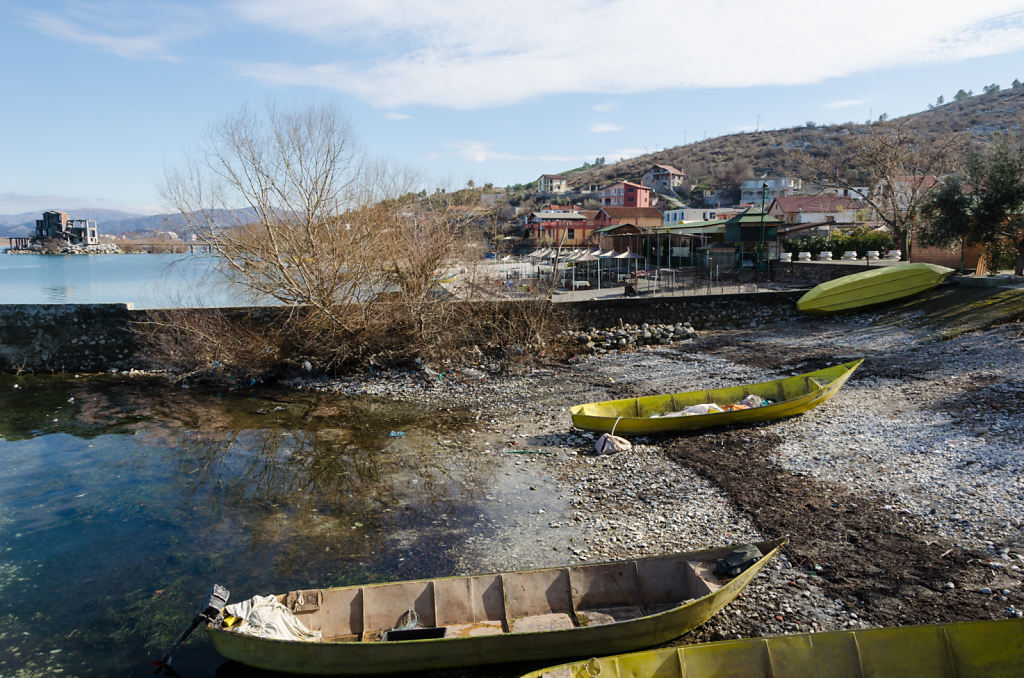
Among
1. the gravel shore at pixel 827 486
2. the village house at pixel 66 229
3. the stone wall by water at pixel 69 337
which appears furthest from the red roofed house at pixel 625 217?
the village house at pixel 66 229

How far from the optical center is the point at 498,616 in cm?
741

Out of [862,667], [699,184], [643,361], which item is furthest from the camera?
[699,184]

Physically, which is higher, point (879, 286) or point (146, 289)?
point (879, 286)

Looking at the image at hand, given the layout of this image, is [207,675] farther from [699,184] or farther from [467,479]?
[699,184]

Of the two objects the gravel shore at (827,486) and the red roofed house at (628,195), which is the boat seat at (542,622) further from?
the red roofed house at (628,195)

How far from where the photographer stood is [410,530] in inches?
408

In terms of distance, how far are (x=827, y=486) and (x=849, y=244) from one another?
29.3 meters

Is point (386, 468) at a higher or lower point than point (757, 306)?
lower

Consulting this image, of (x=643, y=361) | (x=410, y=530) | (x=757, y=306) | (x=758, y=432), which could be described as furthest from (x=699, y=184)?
(x=410, y=530)

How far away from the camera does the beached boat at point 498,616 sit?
21.5 ft

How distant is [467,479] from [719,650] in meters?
7.08

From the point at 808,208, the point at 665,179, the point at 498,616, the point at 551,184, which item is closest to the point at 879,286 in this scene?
the point at 498,616

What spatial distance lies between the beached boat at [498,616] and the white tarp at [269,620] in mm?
132

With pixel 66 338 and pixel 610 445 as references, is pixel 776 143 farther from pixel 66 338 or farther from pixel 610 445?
pixel 66 338
